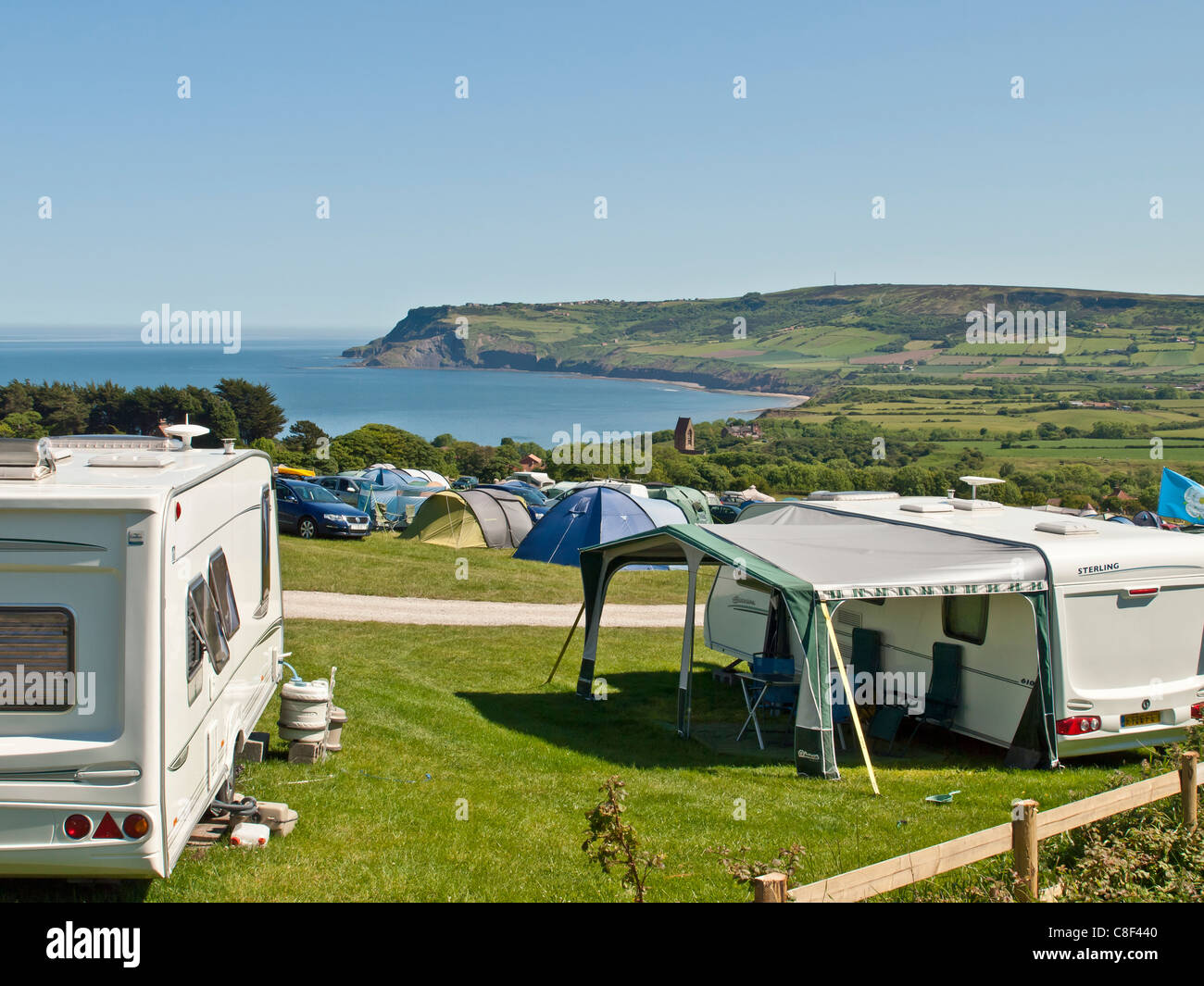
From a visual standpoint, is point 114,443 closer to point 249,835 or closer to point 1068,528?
point 249,835

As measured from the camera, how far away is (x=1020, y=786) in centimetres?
846

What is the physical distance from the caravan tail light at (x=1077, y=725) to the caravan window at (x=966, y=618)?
103 cm

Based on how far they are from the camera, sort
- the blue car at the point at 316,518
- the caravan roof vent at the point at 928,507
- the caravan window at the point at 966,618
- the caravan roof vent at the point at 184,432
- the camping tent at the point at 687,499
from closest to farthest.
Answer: the caravan roof vent at the point at 184,432 → the caravan window at the point at 966,618 → the caravan roof vent at the point at 928,507 → the blue car at the point at 316,518 → the camping tent at the point at 687,499

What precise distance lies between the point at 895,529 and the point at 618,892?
225 inches


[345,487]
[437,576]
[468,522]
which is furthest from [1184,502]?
[345,487]

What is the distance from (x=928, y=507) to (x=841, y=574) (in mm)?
2720

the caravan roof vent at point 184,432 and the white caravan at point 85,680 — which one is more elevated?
the caravan roof vent at point 184,432

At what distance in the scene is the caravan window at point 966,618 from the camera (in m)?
9.59

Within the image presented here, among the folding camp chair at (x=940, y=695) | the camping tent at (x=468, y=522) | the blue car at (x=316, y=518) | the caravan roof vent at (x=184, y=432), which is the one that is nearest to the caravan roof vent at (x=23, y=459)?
the caravan roof vent at (x=184, y=432)

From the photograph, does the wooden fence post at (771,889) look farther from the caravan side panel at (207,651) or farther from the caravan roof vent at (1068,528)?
the caravan roof vent at (1068,528)

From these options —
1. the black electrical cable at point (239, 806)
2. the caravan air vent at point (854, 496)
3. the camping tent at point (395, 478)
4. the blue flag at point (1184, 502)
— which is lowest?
the black electrical cable at point (239, 806)

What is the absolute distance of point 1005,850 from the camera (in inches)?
193
